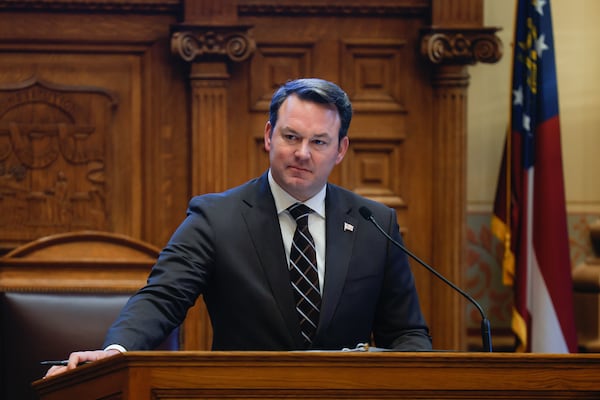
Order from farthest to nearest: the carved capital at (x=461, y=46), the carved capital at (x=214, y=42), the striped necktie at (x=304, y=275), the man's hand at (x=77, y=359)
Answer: the carved capital at (x=461, y=46), the carved capital at (x=214, y=42), the striped necktie at (x=304, y=275), the man's hand at (x=77, y=359)

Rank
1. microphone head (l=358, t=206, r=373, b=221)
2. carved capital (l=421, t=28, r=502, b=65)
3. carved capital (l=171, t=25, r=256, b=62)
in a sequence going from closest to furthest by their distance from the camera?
microphone head (l=358, t=206, r=373, b=221), carved capital (l=171, t=25, r=256, b=62), carved capital (l=421, t=28, r=502, b=65)

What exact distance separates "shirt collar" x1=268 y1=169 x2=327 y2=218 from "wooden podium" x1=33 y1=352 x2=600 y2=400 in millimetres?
1081

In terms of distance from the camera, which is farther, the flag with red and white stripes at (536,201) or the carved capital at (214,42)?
the flag with red and white stripes at (536,201)

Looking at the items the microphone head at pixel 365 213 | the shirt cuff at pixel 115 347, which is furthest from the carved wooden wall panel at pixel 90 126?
the shirt cuff at pixel 115 347

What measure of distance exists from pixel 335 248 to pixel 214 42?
1860 millimetres

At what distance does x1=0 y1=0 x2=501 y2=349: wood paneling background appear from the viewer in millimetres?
4793

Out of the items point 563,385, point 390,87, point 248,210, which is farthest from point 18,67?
point 563,385

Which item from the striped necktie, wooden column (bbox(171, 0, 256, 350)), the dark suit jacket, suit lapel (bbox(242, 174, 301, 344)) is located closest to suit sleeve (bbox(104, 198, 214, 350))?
the dark suit jacket

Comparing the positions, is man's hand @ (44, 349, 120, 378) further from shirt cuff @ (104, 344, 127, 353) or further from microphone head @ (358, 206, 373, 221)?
microphone head @ (358, 206, 373, 221)

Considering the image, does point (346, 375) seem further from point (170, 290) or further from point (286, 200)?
point (286, 200)

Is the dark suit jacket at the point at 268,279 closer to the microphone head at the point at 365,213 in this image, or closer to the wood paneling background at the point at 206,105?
the microphone head at the point at 365,213

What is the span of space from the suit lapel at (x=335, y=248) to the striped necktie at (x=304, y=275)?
36 millimetres

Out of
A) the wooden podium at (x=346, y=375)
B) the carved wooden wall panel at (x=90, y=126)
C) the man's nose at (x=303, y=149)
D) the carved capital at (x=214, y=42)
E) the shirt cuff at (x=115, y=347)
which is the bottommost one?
the wooden podium at (x=346, y=375)

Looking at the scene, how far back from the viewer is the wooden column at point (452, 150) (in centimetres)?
488
